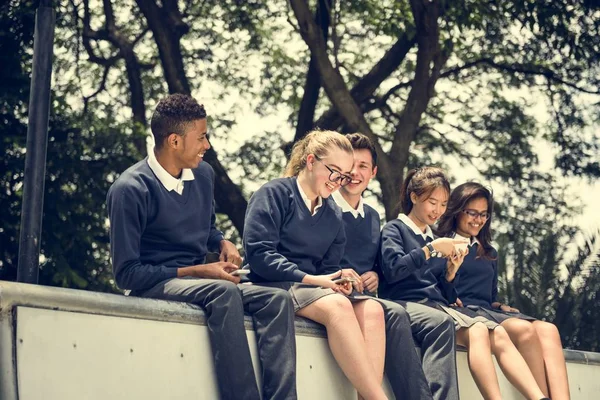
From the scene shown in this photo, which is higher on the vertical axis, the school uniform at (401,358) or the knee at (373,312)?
the knee at (373,312)

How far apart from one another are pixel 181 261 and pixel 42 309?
131 centimetres

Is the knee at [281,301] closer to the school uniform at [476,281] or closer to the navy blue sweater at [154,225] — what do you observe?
the navy blue sweater at [154,225]

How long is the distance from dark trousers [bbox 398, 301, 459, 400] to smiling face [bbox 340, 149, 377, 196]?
2.53 feet

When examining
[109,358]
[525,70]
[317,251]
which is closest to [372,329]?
[317,251]

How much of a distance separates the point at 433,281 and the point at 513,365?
64 cm

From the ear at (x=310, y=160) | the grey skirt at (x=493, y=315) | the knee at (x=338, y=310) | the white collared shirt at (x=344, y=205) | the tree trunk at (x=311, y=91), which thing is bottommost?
the grey skirt at (x=493, y=315)

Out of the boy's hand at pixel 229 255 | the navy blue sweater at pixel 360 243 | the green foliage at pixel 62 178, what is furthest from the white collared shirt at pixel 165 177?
the green foliage at pixel 62 178

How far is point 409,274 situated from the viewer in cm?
610

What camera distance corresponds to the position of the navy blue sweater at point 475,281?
6.87 meters

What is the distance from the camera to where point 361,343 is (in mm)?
5051

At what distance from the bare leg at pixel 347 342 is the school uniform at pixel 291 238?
0.07m

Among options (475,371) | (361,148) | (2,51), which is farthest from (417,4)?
(475,371)

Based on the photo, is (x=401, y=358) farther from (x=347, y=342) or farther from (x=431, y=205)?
(x=431, y=205)

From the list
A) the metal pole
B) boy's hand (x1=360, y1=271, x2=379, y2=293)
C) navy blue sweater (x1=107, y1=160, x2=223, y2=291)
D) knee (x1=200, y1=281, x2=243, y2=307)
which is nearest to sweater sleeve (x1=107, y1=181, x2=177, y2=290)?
navy blue sweater (x1=107, y1=160, x2=223, y2=291)
